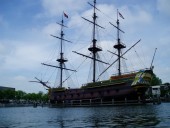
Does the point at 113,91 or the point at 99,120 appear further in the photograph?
the point at 113,91

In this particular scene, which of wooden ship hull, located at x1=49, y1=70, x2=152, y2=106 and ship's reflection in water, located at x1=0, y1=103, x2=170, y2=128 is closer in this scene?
ship's reflection in water, located at x1=0, y1=103, x2=170, y2=128

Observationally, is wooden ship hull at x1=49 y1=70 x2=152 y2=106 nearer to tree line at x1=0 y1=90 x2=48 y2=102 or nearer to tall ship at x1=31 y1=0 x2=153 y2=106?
tall ship at x1=31 y1=0 x2=153 y2=106

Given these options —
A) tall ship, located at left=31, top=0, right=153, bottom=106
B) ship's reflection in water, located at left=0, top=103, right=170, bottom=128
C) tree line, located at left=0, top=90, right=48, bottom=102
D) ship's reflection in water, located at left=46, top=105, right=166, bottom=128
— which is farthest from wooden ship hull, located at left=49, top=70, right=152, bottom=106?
tree line, located at left=0, top=90, right=48, bottom=102

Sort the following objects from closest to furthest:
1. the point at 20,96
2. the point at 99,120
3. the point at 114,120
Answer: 1. the point at 114,120
2. the point at 99,120
3. the point at 20,96

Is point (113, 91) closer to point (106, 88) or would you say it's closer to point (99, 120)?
point (106, 88)

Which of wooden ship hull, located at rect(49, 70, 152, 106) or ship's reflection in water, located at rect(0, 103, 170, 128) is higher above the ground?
wooden ship hull, located at rect(49, 70, 152, 106)

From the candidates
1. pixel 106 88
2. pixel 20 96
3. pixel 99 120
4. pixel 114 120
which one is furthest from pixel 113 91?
pixel 20 96

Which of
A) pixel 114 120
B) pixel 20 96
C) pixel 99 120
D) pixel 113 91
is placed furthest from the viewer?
pixel 20 96

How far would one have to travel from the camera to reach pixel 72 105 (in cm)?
7262

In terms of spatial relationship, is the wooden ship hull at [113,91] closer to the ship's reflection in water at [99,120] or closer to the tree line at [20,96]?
the ship's reflection in water at [99,120]

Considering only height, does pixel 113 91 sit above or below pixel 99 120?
above

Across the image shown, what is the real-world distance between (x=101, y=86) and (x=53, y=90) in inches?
819

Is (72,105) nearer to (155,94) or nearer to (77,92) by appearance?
(77,92)

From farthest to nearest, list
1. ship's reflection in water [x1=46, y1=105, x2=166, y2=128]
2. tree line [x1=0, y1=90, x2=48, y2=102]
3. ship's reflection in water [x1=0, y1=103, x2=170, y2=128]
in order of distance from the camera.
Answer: tree line [x1=0, y1=90, x2=48, y2=102]
ship's reflection in water [x1=0, y1=103, x2=170, y2=128]
ship's reflection in water [x1=46, y1=105, x2=166, y2=128]
